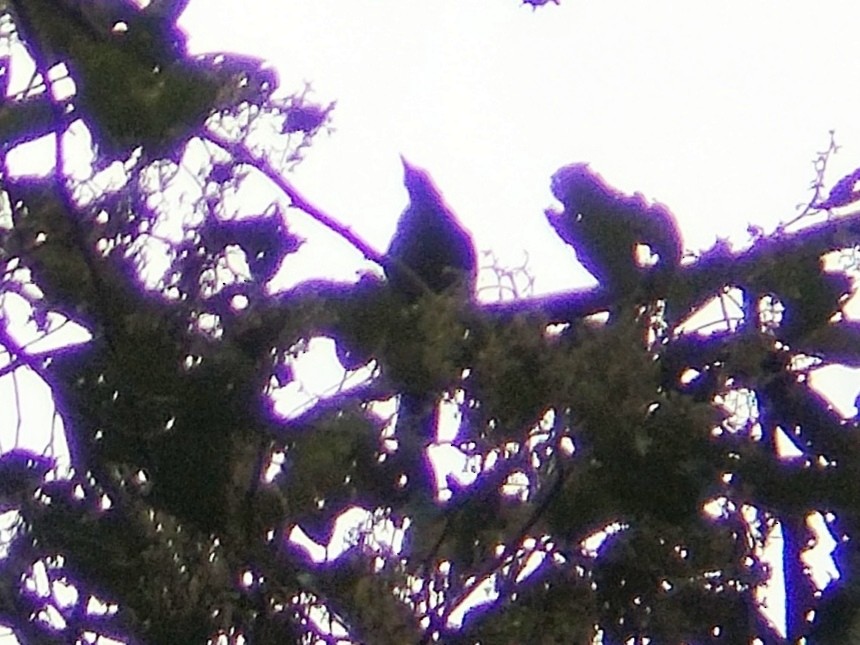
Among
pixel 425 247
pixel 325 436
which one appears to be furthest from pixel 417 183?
pixel 325 436

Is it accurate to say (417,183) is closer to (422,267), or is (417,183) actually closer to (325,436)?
(422,267)

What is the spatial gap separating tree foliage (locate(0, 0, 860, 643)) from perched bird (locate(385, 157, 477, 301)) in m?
0.05

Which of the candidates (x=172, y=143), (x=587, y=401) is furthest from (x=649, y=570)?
(x=172, y=143)

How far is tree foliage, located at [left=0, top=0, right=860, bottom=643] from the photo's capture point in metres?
0.90

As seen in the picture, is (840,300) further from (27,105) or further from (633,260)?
(27,105)

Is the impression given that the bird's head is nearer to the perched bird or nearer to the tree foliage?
the perched bird

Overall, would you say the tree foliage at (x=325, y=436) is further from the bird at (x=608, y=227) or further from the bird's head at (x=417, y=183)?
the bird's head at (x=417, y=183)

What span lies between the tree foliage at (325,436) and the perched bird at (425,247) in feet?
0.18

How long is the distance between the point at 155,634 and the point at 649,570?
24 cm

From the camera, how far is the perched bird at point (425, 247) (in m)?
1.04

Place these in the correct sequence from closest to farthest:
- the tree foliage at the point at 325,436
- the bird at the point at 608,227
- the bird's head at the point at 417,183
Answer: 1. the tree foliage at the point at 325,436
2. the bird at the point at 608,227
3. the bird's head at the point at 417,183

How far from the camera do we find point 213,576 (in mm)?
880

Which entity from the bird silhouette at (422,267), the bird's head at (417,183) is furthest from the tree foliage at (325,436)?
the bird's head at (417,183)

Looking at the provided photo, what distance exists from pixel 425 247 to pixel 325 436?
0.64 feet
